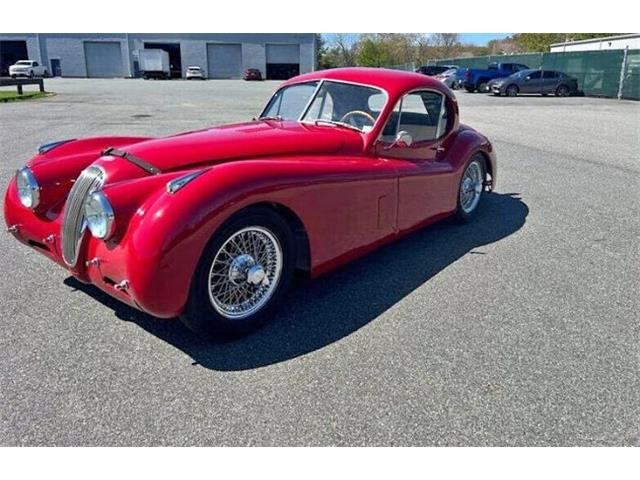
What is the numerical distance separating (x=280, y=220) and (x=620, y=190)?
605 cm

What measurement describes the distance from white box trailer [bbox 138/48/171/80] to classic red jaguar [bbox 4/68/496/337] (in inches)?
1923

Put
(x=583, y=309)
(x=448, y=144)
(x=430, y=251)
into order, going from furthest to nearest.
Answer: (x=448, y=144) → (x=430, y=251) → (x=583, y=309)

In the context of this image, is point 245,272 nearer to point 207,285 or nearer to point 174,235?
point 207,285

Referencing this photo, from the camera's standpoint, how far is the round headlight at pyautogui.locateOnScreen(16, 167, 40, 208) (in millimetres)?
3383

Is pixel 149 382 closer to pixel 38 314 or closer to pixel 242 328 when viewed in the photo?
pixel 242 328

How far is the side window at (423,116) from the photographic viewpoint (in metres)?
4.46

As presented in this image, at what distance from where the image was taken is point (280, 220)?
3.10 meters

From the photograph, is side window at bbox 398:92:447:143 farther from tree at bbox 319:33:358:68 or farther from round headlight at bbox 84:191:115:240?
tree at bbox 319:33:358:68

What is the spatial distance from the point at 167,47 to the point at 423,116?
57.1 metres

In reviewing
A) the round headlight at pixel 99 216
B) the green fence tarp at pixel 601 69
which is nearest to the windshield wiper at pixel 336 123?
the round headlight at pixel 99 216

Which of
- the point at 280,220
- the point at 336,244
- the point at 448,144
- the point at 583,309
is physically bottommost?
the point at 583,309

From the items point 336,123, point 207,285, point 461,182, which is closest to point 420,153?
point 461,182

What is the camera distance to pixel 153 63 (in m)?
47.8

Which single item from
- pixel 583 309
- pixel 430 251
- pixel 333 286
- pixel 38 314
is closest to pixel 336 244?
pixel 333 286
